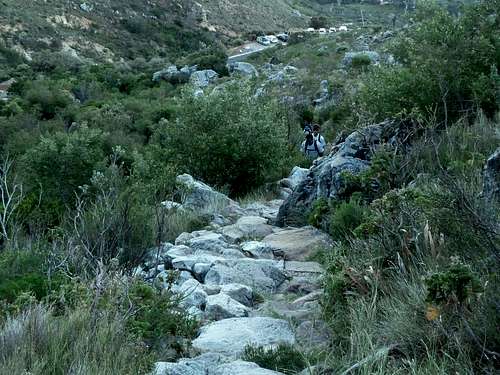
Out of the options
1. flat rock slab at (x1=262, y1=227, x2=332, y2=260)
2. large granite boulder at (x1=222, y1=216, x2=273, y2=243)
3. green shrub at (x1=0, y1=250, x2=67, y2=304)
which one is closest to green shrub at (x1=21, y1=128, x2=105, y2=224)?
large granite boulder at (x1=222, y1=216, x2=273, y2=243)

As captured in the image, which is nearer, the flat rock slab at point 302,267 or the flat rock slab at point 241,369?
the flat rock slab at point 241,369

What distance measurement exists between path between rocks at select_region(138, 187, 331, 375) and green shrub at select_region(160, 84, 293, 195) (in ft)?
13.0

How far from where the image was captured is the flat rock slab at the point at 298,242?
312 inches

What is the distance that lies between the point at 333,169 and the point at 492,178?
393cm

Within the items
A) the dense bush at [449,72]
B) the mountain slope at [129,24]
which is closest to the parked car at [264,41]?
the mountain slope at [129,24]

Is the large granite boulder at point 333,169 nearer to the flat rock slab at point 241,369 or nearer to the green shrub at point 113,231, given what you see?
the green shrub at point 113,231

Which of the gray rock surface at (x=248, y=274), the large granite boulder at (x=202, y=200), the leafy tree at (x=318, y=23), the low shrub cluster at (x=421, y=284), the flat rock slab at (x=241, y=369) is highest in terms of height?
the low shrub cluster at (x=421, y=284)

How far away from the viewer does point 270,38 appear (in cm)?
6488

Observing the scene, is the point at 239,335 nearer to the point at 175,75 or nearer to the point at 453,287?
the point at 453,287

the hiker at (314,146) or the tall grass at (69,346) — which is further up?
the tall grass at (69,346)

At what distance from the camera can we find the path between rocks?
4885 mm

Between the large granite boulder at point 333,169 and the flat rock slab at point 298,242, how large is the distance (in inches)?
25.7

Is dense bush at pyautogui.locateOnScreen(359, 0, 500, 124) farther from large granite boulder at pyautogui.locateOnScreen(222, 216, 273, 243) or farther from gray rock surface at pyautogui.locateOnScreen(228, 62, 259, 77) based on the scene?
gray rock surface at pyautogui.locateOnScreen(228, 62, 259, 77)

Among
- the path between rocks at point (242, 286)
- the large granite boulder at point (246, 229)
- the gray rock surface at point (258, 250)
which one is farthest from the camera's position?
the large granite boulder at point (246, 229)
